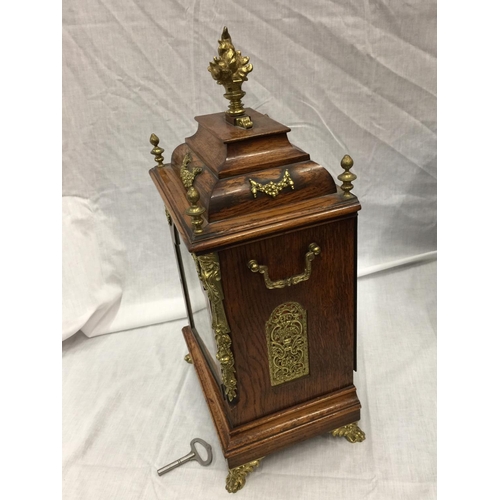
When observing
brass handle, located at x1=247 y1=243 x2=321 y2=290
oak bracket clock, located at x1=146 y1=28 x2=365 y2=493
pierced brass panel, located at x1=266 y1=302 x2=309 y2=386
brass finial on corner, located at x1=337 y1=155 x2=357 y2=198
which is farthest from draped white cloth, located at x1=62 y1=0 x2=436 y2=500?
brass finial on corner, located at x1=337 y1=155 x2=357 y2=198

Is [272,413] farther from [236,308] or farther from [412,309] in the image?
[412,309]

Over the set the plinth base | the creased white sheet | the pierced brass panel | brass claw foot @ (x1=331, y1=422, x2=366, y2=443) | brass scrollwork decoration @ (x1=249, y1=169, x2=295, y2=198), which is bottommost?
the creased white sheet

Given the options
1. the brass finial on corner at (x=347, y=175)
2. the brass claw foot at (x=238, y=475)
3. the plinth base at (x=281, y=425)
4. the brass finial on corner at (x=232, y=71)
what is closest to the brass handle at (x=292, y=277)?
the brass finial on corner at (x=347, y=175)

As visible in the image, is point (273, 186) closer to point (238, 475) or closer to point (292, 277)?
point (292, 277)

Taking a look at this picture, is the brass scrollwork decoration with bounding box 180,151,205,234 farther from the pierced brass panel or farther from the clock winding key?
the clock winding key

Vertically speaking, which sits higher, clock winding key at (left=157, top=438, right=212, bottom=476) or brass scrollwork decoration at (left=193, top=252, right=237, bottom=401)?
brass scrollwork decoration at (left=193, top=252, right=237, bottom=401)

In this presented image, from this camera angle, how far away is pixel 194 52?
5.02 ft

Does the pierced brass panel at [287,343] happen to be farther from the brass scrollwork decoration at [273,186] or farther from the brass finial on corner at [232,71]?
the brass finial on corner at [232,71]

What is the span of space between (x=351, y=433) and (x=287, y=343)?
41cm

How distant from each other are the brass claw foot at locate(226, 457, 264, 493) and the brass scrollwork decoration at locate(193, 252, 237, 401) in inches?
9.3

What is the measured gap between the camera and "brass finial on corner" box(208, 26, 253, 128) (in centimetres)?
94
